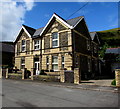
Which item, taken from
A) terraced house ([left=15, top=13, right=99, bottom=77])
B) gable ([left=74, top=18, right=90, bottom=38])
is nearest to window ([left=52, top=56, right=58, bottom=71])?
terraced house ([left=15, top=13, right=99, bottom=77])

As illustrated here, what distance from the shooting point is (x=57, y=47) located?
16.3 m

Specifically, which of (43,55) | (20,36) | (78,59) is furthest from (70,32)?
(20,36)

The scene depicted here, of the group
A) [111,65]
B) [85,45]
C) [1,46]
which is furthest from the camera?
[1,46]

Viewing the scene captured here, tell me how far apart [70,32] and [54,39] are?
2.91m

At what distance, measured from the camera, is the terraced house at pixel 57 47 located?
1534 cm

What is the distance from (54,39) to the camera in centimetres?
1702

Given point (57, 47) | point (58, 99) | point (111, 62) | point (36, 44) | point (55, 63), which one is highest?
point (36, 44)

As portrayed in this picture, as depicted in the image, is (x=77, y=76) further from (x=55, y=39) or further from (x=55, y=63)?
(x=55, y=39)

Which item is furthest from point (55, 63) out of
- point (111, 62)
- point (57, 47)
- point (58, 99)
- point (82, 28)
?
point (111, 62)

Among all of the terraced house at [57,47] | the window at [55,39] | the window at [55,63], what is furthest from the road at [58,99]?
the window at [55,39]

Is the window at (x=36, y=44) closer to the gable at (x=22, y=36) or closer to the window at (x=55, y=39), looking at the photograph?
the gable at (x=22, y=36)

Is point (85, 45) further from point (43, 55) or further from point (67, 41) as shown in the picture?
point (43, 55)

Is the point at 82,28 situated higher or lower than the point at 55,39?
higher

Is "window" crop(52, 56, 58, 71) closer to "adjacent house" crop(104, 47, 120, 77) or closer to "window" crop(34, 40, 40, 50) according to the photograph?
"window" crop(34, 40, 40, 50)
